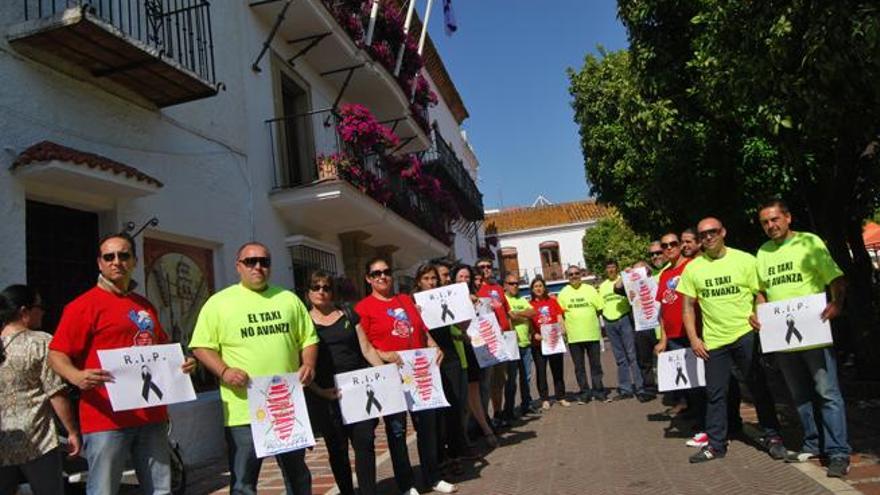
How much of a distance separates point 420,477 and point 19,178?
4321mm

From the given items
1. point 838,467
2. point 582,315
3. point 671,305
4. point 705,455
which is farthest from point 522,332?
point 838,467

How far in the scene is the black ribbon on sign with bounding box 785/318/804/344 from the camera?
5.43 metres

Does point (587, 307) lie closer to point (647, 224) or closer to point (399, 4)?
point (647, 224)

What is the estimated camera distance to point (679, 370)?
6875 mm

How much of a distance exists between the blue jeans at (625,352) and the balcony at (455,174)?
12105 mm

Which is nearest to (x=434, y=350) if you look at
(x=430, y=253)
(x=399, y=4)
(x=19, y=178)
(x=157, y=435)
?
(x=157, y=435)

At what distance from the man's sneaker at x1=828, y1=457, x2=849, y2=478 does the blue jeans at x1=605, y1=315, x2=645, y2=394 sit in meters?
4.92

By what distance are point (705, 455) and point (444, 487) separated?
7.00ft

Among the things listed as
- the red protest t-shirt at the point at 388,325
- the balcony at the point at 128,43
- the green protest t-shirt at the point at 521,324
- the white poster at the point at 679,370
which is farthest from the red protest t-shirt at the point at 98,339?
the green protest t-shirt at the point at 521,324

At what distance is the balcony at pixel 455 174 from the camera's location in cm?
2330

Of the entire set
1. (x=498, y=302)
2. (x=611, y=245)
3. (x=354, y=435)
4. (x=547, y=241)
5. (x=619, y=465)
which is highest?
(x=547, y=241)

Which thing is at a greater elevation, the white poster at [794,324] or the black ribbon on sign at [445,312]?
the black ribbon on sign at [445,312]

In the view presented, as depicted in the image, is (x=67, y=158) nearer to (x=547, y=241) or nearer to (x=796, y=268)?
(x=796, y=268)

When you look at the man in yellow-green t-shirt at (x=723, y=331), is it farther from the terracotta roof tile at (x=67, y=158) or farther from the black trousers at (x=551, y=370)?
the terracotta roof tile at (x=67, y=158)
